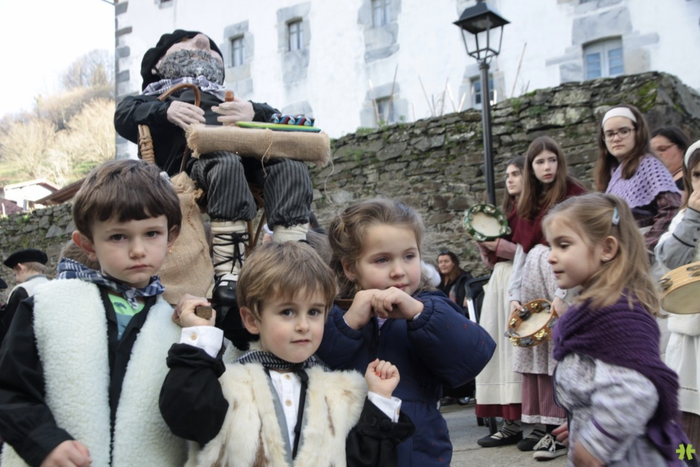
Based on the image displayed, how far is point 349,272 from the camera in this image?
8.07 feet

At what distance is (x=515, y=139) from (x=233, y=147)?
7.24 metres

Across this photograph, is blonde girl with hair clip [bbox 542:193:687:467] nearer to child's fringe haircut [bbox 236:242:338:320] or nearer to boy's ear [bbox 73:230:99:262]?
child's fringe haircut [bbox 236:242:338:320]

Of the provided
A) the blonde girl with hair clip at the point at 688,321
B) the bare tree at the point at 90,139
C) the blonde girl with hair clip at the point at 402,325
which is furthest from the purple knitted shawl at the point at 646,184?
the bare tree at the point at 90,139

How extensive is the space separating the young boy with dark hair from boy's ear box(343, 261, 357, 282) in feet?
2.03

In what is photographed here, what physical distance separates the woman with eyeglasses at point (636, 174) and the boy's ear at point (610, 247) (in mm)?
1357

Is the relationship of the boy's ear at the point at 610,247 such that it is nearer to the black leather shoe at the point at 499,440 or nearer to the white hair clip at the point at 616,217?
the white hair clip at the point at 616,217

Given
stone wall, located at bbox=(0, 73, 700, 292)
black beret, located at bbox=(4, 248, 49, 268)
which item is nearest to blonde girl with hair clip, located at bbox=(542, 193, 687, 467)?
stone wall, located at bbox=(0, 73, 700, 292)

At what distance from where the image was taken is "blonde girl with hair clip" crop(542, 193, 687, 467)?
2.20m

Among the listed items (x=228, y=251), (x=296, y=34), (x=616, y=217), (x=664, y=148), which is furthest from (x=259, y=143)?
(x=296, y=34)

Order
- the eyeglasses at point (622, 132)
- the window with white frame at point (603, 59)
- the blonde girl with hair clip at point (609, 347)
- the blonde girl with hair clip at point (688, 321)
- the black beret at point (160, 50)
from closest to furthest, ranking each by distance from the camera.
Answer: the blonde girl with hair clip at point (609, 347) → the blonde girl with hair clip at point (688, 321) → the black beret at point (160, 50) → the eyeglasses at point (622, 132) → the window with white frame at point (603, 59)

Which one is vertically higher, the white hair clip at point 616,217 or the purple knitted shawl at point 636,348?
the white hair clip at point 616,217

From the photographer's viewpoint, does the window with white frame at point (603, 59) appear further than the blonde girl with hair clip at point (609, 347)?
Yes

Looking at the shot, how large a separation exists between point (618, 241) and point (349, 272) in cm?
100

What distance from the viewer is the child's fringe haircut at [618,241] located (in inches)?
95.5
